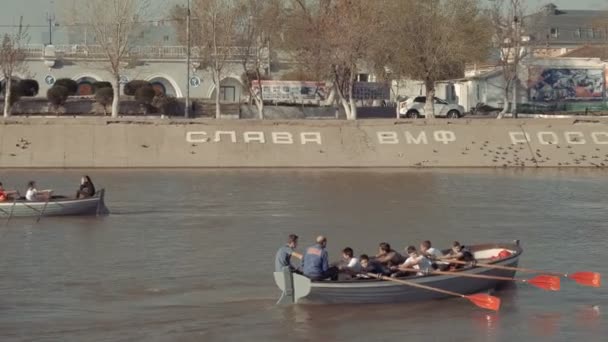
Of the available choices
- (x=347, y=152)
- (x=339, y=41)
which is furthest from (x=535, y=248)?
(x=339, y=41)

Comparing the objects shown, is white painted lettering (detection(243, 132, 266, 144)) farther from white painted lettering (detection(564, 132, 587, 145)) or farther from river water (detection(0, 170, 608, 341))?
white painted lettering (detection(564, 132, 587, 145))

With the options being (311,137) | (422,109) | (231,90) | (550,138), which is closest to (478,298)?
(311,137)

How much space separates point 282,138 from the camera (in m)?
53.3

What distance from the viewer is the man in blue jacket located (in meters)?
21.9

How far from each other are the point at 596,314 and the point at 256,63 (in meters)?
48.6

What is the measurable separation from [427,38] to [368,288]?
45.3m

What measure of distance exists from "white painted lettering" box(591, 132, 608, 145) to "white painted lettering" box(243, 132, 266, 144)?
1556 cm

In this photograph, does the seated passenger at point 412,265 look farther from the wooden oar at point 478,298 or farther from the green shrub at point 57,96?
the green shrub at point 57,96

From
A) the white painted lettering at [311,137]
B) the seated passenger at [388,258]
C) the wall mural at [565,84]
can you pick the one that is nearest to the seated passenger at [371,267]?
the seated passenger at [388,258]

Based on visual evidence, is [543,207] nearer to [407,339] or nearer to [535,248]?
[535,248]

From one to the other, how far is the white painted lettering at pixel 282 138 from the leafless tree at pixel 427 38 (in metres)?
13.7

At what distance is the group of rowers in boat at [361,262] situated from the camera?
22.0 meters

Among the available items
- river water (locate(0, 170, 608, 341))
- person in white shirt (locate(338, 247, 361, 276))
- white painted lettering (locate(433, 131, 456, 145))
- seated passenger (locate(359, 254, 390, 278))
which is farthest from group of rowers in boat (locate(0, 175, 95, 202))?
white painted lettering (locate(433, 131, 456, 145))

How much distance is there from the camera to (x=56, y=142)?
5197cm
